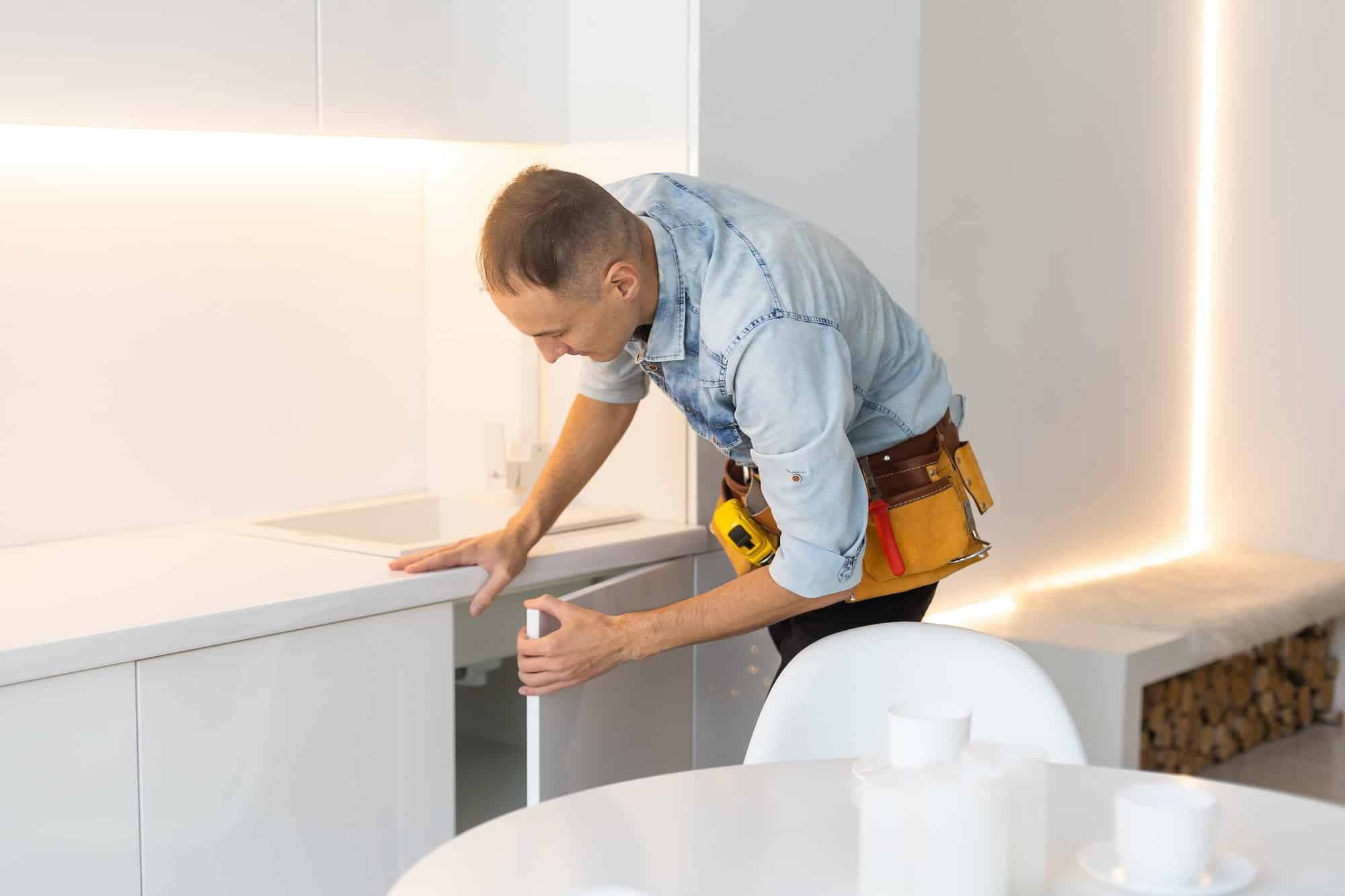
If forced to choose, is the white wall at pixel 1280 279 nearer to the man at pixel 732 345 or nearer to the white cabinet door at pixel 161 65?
the man at pixel 732 345

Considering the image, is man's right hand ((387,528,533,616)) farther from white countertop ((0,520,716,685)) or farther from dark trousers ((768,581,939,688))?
dark trousers ((768,581,939,688))

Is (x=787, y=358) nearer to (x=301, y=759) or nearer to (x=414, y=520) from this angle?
(x=301, y=759)

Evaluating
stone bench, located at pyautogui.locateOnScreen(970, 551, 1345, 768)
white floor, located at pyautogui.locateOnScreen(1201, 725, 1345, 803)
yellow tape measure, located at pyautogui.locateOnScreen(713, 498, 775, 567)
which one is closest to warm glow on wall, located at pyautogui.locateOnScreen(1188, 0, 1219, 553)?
stone bench, located at pyautogui.locateOnScreen(970, 551, 1345, 768)

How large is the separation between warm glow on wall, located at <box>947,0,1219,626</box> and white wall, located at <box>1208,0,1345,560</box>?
0.09ft

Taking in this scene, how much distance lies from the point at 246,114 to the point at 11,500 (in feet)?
2.44

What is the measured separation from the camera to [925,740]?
41.6 inches

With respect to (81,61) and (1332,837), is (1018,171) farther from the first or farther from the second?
(1332,837)

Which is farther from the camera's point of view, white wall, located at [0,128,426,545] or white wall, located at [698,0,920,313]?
white wall, located at [698,0,920,313]

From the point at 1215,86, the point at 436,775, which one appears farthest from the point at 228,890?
the point at 1215,86

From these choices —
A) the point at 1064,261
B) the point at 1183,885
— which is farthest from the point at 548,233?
the point at 1064,261

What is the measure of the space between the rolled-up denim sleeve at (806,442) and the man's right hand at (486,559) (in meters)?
0.56

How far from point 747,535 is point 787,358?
0.39m

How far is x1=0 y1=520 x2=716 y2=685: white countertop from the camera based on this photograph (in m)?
1.76

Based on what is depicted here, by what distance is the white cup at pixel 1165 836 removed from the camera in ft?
3.43
